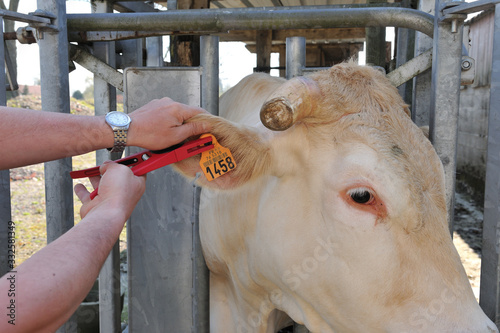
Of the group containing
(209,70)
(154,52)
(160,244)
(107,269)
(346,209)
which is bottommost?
(107,269)

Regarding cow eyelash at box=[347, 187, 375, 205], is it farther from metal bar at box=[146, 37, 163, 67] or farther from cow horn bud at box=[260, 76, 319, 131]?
metal bar at box=[146, 37, 163, 67]

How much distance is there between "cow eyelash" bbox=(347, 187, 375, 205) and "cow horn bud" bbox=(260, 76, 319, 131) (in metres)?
0.29

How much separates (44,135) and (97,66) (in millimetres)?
1117

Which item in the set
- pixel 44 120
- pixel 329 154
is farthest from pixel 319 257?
pixel 44 120

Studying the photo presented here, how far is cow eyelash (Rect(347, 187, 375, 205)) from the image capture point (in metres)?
1.43

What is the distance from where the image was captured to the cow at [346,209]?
1.40 m

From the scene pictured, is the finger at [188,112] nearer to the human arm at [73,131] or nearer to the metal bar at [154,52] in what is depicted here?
the human arm at [73,131]

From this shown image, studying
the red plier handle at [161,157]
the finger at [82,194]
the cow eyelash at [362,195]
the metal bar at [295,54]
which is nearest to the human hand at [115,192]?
the finger at [82,194]

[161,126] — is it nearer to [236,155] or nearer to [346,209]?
[236,155]

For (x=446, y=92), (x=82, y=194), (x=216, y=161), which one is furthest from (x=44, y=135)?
(x=446, y=92)

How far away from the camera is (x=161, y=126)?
1.47 meters

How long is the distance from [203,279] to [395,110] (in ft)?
4.05

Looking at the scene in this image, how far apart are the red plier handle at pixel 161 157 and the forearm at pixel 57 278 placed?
17.6 inches

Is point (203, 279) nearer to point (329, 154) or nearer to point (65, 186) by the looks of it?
point (65, 186)
